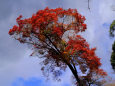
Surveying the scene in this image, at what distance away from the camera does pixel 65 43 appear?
14625mm

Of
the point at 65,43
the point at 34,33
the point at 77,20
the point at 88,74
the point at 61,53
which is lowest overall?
the point at 88,74

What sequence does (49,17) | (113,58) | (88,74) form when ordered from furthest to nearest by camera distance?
1. (113,58)
2. (88,74)
3. (49,17)

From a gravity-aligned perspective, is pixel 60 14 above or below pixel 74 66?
above

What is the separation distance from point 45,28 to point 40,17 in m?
1.03

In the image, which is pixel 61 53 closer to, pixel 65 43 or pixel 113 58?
pixel 65 43

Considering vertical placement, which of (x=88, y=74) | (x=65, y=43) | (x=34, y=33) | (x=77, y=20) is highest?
(x=77, y=20)

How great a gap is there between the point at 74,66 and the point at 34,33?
4.41 metres

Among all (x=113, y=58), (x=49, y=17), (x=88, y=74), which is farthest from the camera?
(x=113, y=58)

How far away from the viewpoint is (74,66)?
14.2 meters

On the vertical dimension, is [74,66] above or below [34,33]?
below

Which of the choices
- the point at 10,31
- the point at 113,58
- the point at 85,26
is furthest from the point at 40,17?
the point at 113,58

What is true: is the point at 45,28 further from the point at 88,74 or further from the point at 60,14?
the point at 88,74

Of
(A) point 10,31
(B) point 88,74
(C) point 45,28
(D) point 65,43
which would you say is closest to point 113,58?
(B) point 88,74

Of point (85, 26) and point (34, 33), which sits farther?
point (85, 26)
